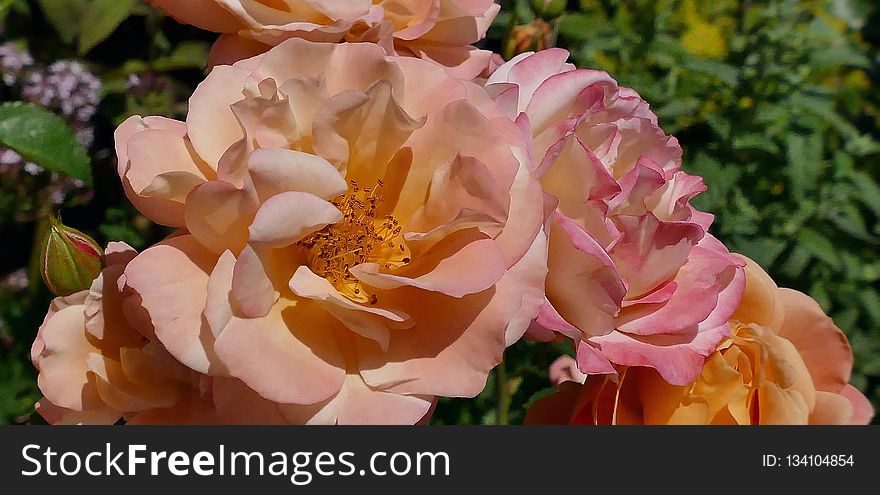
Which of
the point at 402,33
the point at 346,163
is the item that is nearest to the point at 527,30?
the point at 402,33

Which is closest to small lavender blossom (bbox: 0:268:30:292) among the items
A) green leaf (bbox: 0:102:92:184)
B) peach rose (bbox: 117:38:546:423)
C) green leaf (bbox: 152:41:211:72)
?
green leaf (bbox: 152:41:211:72)

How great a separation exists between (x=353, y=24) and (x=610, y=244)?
0.28m

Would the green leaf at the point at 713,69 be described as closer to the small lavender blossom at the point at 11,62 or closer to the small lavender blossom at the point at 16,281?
the small lavender blossom at the point at 11,62

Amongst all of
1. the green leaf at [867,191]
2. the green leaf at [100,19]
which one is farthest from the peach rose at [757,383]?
the green leaf at [867,191]

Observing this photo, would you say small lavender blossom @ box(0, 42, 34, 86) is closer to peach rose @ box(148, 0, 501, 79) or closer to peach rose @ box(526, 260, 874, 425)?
peach rose @ box(148, 0, 501, 79)

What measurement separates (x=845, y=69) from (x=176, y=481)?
2.62 meters

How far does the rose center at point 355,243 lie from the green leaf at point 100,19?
77 centimetres

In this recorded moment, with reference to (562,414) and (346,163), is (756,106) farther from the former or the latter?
(346,163)

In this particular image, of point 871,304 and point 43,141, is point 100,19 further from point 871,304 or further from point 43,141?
point 871,304

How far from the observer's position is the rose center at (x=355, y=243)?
0.65 m

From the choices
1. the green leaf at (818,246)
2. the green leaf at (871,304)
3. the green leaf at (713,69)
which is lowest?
the green leaf at (871,304)

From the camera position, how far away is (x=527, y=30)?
112cm

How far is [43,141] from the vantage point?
31.8 inches

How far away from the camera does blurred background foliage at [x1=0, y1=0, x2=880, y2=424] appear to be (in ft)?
4.53
